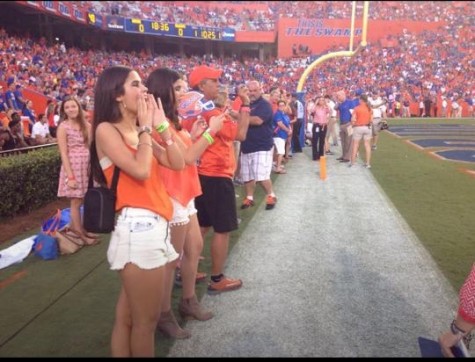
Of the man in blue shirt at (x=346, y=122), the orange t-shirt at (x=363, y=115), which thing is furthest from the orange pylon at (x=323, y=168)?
the man in blue shirt at (x=346, y=122)

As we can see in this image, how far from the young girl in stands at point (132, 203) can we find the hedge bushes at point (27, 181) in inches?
177

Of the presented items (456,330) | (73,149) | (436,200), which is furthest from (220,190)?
(436,200)

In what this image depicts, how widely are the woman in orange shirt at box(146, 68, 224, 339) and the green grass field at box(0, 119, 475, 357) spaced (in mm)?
321

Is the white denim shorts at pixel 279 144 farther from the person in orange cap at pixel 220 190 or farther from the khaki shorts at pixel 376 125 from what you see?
the person in orange cap at pixel 220 190

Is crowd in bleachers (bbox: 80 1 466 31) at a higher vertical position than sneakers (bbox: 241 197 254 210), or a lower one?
higher

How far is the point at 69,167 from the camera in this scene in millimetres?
4707

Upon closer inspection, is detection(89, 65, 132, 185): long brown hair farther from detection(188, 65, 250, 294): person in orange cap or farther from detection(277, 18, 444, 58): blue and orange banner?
detection(277, 18, 444, 58): blue and orange banner

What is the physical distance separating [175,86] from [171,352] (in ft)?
5.93

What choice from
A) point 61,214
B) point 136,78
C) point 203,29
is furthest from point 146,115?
point 203,29

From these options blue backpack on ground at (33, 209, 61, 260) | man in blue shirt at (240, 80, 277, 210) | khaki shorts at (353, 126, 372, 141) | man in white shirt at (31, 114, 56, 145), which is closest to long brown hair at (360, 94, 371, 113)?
khaki shorts at (353, 126, 372, 141)

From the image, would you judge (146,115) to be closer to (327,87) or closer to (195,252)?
(195,252)

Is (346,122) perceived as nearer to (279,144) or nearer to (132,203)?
(279,144)

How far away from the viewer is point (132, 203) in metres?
2.06

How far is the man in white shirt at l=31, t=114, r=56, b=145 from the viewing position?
10055 millimetres
